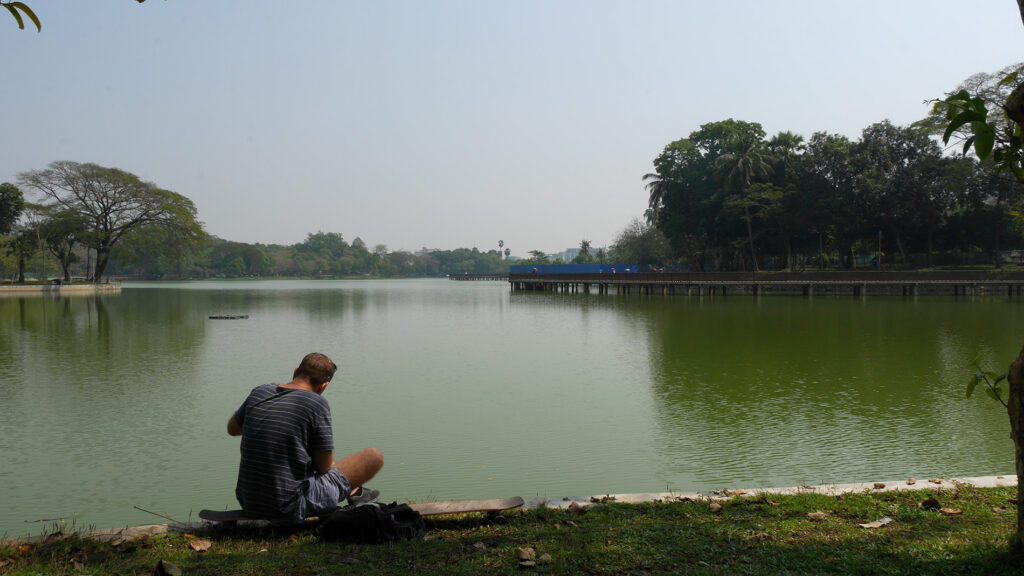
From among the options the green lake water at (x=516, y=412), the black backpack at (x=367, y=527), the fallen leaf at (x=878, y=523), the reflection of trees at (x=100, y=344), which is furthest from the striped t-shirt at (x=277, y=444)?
the reflection of trees at (x=100, y=344)

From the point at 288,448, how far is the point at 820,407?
26.8 feet

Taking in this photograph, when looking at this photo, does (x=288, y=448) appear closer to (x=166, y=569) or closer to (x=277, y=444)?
(x=277, y=444)

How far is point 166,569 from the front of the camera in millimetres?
3412

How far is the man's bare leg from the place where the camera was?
4688 millimetres

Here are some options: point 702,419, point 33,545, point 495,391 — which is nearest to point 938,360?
point 702,419

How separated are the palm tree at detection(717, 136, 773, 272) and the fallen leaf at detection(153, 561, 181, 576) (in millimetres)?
50897

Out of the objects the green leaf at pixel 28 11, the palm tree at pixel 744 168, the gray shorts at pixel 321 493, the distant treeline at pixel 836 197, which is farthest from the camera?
the palm tree at pixel 744 168

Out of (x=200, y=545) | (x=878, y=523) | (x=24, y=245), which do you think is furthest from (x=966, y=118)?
(x=24, y=245)

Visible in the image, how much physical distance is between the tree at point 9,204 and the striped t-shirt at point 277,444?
61722 mm

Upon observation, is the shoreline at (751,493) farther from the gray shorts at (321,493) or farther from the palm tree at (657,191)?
the palm tree at (657,191)

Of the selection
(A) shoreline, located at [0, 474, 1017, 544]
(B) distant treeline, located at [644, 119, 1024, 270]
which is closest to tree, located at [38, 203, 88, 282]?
(B) distant treeline, located at [644, 119, 1024, 270]

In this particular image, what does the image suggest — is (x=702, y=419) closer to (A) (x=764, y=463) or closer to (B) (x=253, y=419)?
(A) (x=764, y=463)

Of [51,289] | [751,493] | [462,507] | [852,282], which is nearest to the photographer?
[462,507]

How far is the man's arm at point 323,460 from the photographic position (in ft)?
13.9
